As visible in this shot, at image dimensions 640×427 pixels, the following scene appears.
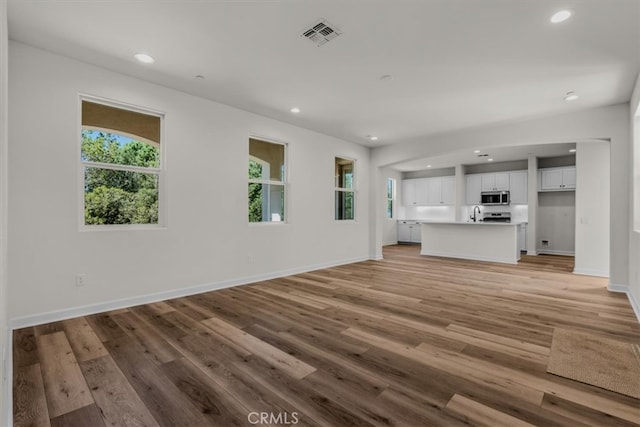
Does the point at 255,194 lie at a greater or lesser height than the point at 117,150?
lesser

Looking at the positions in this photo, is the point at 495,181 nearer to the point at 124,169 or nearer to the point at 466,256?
the point at 466,256

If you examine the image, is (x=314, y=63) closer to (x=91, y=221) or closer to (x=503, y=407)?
(x=91, y=221)

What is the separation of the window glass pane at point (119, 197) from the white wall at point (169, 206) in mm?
187

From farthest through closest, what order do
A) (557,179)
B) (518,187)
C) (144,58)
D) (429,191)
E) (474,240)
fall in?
(429,191), (518,187), (557,179), (474,240), (144,58)

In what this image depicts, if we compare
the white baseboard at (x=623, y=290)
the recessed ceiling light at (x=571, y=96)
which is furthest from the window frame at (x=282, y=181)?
the white baseboard at (x=623, y=290)

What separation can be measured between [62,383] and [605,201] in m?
7.55

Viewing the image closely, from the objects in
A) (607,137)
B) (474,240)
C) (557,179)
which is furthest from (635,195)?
(557,179)

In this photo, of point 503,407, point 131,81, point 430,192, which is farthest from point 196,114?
point 430,192

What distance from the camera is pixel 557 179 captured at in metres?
8.05

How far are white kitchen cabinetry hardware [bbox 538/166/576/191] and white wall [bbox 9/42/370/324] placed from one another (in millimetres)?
6332

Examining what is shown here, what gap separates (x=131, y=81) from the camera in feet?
11.9

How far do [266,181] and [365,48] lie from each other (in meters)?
2.77

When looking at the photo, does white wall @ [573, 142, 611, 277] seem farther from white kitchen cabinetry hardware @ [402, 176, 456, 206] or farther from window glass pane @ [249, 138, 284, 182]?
window glass pane @ [249, 138, 284, 182]

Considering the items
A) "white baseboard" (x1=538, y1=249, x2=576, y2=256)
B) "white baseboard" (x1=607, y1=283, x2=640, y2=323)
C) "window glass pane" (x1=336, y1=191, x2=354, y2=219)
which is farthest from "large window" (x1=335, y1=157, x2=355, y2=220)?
"white baseboard" (x1=538, y1=249, x2=576, y2=256)
